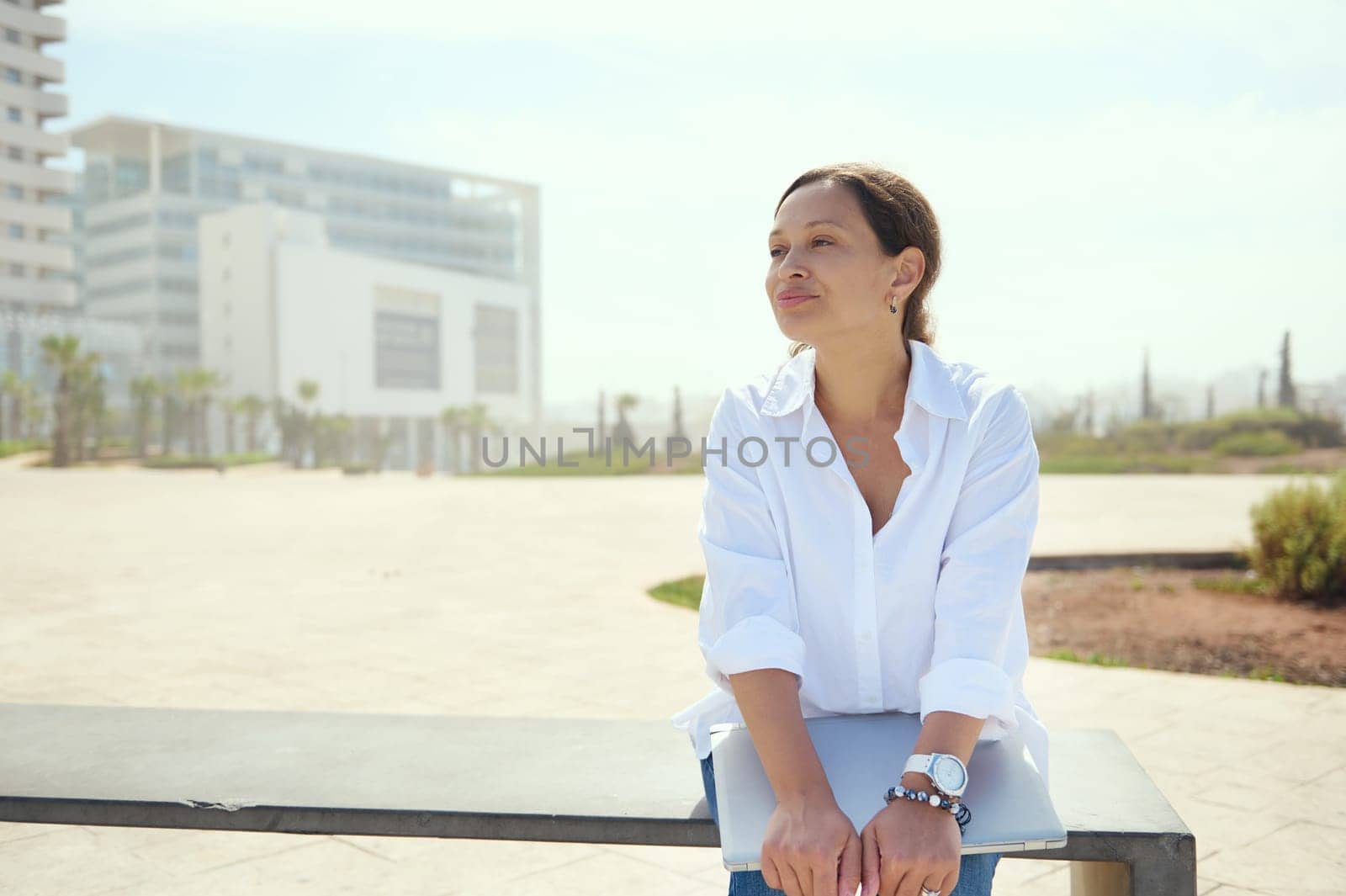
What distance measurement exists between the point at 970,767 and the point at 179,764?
4.98 feet

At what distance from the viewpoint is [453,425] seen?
2689 inches

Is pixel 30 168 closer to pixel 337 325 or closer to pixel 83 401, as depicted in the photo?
pixel 337 325

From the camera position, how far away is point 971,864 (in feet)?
5.12

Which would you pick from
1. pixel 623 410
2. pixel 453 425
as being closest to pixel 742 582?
pixel 623 410

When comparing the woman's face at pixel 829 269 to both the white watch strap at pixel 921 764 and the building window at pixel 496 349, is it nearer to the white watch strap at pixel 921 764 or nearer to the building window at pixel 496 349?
the white watch strap at pixel 921 764

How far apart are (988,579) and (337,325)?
237 feet

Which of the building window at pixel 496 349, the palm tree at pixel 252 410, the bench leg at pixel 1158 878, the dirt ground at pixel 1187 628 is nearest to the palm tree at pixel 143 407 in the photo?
the palm tree at pixel 252 410

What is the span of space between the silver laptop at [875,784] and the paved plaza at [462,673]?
0.33m

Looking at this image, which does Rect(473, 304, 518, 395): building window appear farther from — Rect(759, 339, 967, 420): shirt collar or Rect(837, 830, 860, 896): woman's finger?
Rect(837, 830, 860, 896): woman's finger

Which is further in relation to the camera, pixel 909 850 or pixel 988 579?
pixel 988 579

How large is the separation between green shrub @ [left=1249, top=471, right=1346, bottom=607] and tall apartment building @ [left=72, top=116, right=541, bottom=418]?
67.7 metres

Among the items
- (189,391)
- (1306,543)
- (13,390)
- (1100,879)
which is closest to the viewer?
(1100,879)

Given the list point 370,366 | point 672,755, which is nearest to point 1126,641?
point 672,755

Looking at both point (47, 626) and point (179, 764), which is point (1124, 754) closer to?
point (179, 764)
